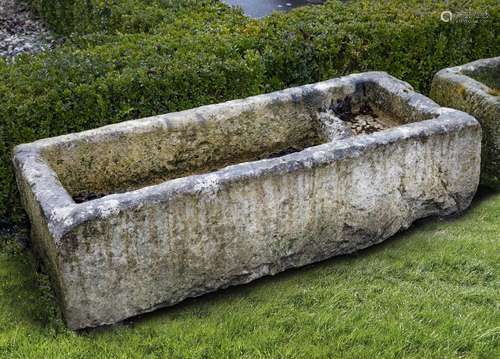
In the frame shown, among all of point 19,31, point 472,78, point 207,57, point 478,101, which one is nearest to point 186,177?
point 207,57

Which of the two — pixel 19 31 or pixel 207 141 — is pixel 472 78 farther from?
pixel 19 31

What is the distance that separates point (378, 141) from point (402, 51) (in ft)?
9.60

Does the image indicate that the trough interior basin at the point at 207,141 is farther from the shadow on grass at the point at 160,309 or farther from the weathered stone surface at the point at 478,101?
the shadow on grass at the point at 160,309

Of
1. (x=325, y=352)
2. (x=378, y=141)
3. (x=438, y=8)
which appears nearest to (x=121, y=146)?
(x=378, y=141)

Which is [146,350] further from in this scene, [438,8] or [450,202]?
[438,8]

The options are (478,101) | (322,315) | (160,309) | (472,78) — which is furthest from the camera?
(472,78)

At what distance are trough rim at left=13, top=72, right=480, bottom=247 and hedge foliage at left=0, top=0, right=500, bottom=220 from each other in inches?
22.9

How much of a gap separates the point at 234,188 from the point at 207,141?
59.1 inches

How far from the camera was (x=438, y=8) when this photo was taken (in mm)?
8867

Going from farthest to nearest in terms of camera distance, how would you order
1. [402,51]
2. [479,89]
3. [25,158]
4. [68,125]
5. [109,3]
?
[109,3], [402,51], [479,89], [68,125], [25,158]

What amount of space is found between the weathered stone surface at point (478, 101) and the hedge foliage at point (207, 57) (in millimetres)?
952

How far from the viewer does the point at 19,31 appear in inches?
518

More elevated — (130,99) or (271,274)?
(130,99)

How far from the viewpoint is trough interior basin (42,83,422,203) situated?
6.18 metres
